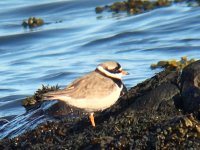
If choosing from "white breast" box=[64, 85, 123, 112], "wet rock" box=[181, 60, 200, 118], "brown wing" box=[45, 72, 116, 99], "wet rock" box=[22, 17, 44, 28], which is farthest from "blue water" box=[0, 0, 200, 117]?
"wet rock" box=[181, 60, 200, 118]

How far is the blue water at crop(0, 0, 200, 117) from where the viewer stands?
15.0 m

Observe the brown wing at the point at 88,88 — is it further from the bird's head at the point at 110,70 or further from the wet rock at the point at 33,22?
the wet rock at the point at 33,22

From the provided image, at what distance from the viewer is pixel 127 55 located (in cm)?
1655

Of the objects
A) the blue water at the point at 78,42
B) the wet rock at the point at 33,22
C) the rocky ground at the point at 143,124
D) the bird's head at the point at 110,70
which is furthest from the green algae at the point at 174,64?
the wet rock at the point at 33,22

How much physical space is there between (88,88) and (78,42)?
11.0 m

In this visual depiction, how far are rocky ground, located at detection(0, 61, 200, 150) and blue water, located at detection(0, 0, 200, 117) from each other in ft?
14.4

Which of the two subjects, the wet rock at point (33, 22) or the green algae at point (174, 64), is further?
the wet rock at point (33, 22)

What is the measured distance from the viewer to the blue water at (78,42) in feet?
49.3

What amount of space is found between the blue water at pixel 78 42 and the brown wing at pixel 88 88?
14.6 ft

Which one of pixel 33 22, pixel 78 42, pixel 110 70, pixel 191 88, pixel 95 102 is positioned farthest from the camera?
pixel 33 22

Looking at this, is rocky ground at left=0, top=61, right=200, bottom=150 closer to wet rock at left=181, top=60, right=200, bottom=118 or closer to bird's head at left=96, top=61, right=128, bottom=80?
wet rock at left=181, top=60, right=200, bottom=118

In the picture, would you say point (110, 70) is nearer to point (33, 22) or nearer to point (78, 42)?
point (78, 42)

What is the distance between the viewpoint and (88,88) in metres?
8.10

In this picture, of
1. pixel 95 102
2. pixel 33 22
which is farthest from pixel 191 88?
pixel 33 22
